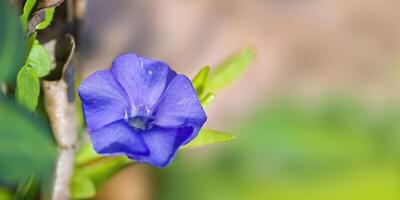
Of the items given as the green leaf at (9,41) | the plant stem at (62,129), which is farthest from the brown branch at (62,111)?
the green leaf at (9,41)

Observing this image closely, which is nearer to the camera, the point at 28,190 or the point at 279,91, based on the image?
the point at 28,190

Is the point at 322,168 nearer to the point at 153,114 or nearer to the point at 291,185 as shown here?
the point at 291,185

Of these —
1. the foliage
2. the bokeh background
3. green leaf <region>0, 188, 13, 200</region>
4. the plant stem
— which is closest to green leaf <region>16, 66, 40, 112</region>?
the foliage

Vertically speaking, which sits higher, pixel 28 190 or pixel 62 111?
pixel 62 111

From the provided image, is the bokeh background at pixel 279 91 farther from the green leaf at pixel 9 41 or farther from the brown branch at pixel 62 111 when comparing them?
the green leaf at pixel 9 41

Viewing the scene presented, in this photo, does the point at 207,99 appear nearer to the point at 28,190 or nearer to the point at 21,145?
the point at 28,190

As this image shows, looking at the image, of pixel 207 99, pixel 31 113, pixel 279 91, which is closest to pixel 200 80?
pixel 207 99

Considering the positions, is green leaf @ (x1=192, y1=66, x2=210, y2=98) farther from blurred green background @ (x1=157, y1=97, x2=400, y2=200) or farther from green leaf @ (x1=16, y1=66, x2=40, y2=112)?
blurred green background @ (x1=157, y1=97, x2=400, y2=200)
